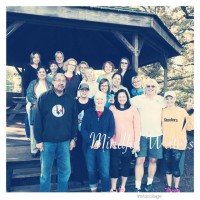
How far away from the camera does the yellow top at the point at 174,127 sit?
181 inches

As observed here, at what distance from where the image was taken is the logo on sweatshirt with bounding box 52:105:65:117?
13.2 ft

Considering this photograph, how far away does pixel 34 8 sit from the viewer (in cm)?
470

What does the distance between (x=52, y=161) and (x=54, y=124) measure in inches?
25.7

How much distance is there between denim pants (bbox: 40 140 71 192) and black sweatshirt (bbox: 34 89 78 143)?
0.11 meters

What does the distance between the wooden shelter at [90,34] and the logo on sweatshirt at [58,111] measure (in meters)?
2.06

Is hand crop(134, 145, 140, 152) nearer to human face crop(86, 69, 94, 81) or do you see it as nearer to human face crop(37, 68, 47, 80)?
human face crop(86, 69, 94, 81)

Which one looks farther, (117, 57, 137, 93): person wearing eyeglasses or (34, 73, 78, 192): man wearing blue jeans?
(117, 57, 137, 93): person wearing eyeglasses

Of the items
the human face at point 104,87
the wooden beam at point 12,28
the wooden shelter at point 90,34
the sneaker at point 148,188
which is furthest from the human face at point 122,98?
the wooden beam at point 12,28

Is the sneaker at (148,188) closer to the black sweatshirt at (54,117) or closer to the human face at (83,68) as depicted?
the black sweatshirt at (54,117)

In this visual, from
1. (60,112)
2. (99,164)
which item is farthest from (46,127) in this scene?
(99,164)

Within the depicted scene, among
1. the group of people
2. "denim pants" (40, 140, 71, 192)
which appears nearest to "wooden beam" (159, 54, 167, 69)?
the group of people

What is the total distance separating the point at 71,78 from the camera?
4703 mm
